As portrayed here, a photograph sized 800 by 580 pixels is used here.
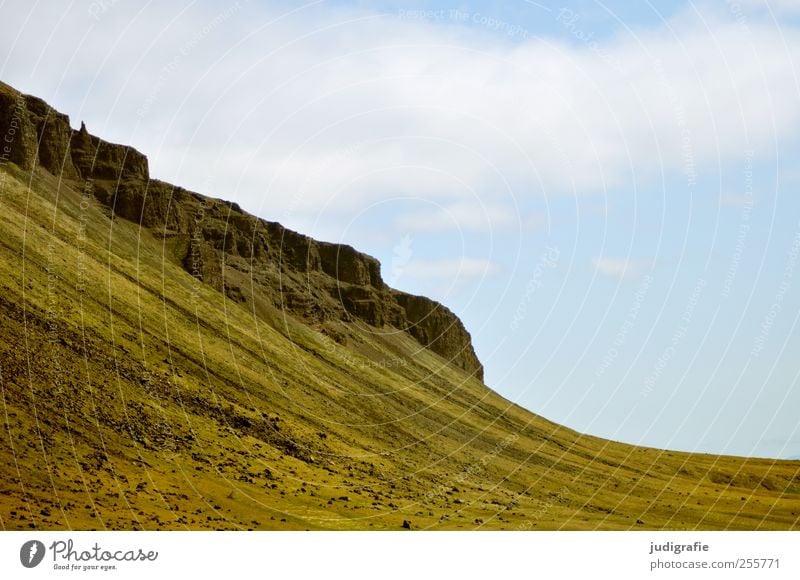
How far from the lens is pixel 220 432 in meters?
84.5

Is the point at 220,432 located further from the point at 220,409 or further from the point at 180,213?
the point at 180,213

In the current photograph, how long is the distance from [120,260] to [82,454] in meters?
59.1
